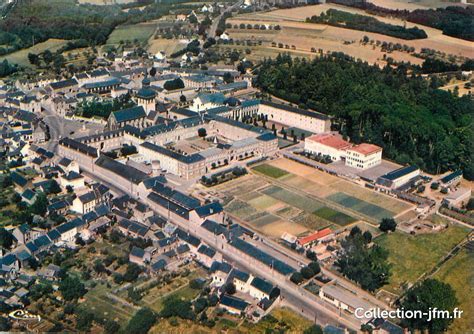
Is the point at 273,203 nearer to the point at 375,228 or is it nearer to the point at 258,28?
the point at 375,228

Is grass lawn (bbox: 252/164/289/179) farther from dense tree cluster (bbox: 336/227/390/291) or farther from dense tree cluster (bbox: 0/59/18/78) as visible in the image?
dense tree cluster (bbox: 0/59/18/78)

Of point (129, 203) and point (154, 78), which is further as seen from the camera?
point (154, 78)

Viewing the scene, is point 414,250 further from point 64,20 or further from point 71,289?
point 64,20

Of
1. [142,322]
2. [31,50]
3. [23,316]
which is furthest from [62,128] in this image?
[142,322]

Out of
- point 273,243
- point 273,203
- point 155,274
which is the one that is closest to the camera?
point 155,274

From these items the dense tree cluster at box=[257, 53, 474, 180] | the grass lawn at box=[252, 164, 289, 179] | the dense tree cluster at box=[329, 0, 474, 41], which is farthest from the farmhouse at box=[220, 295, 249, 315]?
the dense tree cluster at box=[329, 0, 474, 41]

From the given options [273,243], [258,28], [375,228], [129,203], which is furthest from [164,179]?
[258,28]
